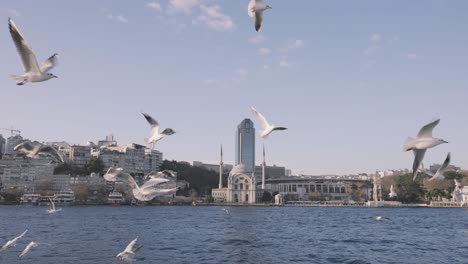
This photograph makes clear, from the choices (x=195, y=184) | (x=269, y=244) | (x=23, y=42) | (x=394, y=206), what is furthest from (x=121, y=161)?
(x=23, y=42)

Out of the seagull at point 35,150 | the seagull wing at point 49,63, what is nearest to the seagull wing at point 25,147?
the seagull at point 35,150

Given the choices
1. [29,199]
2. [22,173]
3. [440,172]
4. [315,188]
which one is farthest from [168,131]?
[315,188]

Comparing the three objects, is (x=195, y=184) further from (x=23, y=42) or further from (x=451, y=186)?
(x=23, y=42)

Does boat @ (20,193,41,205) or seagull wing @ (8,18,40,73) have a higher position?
seagull wing @ (8,18,40,73)

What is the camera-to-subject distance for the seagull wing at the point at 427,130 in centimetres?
725

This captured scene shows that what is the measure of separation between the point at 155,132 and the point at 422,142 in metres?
6.95

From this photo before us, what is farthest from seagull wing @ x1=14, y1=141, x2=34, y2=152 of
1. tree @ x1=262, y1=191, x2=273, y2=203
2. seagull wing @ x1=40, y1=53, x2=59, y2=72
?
tree @ x1=262, y1=191, x2=273, y2=203

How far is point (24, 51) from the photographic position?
8781mm

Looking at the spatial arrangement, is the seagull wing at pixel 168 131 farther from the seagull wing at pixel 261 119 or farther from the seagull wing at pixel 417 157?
the seagull wing at pixel 417 157

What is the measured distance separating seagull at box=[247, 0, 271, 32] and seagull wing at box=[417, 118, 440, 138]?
3172mm

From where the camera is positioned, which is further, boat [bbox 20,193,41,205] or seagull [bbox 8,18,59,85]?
boat [bbox 20,193,41,205]

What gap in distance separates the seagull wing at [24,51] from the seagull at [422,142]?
675 cm

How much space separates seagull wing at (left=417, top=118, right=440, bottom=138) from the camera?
23.8 feet

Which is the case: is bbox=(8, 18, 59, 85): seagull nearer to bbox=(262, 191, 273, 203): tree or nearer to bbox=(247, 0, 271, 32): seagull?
bbox=(247, 0, 271, 32): seagull
